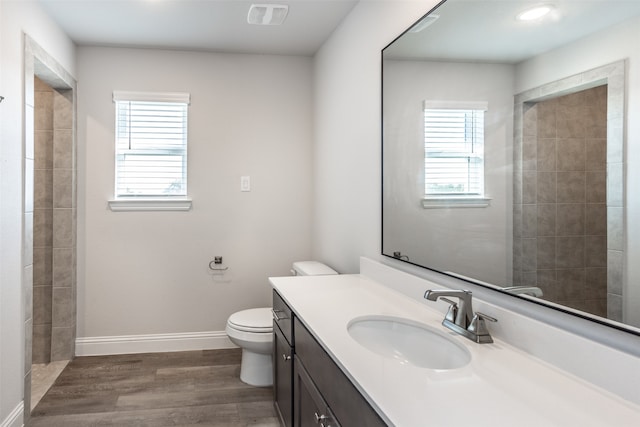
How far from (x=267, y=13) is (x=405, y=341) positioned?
1945 millimetres

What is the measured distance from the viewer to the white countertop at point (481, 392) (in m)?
0.91

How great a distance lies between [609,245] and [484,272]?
50 cm

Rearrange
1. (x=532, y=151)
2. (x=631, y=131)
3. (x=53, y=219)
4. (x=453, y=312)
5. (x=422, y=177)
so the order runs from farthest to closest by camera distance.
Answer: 1. (x=53, y=219)
2. (x=422, y=177)
3. (x=453, y=312)
4. (x=532, y=151)
5. (x=631, y=131)

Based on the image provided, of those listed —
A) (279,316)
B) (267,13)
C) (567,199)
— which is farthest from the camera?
(267,13)

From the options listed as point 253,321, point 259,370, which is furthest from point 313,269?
point 259,370

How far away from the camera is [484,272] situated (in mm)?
1530

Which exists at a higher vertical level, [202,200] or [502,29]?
[502,29]

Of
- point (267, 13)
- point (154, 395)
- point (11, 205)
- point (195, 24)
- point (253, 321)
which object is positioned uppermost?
point (195, 24)

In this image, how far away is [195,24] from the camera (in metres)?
3.02

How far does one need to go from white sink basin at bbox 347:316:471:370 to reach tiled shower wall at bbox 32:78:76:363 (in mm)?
2584

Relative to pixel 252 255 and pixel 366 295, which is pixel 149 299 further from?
pixel 366 295

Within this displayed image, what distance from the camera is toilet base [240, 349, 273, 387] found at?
2.94 m

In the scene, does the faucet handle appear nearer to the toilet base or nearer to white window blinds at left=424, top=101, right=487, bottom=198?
white window blinds at left=424, top=101, right=487, bottom=198

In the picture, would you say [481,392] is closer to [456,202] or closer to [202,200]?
[456,202]
